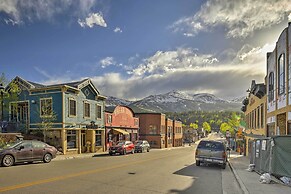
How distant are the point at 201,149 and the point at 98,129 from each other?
19542 millimetres

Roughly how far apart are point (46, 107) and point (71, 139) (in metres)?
4.48

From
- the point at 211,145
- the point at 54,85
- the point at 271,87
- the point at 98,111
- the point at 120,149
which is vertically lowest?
the point at 120,149

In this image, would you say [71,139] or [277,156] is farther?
[71,139]

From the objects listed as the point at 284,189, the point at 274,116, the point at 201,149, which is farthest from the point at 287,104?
the point at 284,189

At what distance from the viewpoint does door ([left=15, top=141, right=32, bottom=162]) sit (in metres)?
18.1

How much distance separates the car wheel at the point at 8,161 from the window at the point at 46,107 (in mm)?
12407

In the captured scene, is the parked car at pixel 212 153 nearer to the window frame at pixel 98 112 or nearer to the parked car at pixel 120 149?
the parked car at pixel 120 149

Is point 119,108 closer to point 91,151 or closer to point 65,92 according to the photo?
point 91,151

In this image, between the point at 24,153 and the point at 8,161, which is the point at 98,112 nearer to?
the point at 24,153

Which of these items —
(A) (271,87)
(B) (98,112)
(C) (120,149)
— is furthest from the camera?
(B) (98,112)

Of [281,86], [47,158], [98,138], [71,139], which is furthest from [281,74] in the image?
[98,138]

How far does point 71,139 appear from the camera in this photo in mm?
31766

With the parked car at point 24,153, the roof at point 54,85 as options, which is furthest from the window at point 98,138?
the parked car at point 24,153

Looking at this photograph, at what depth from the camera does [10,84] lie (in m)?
31.2
